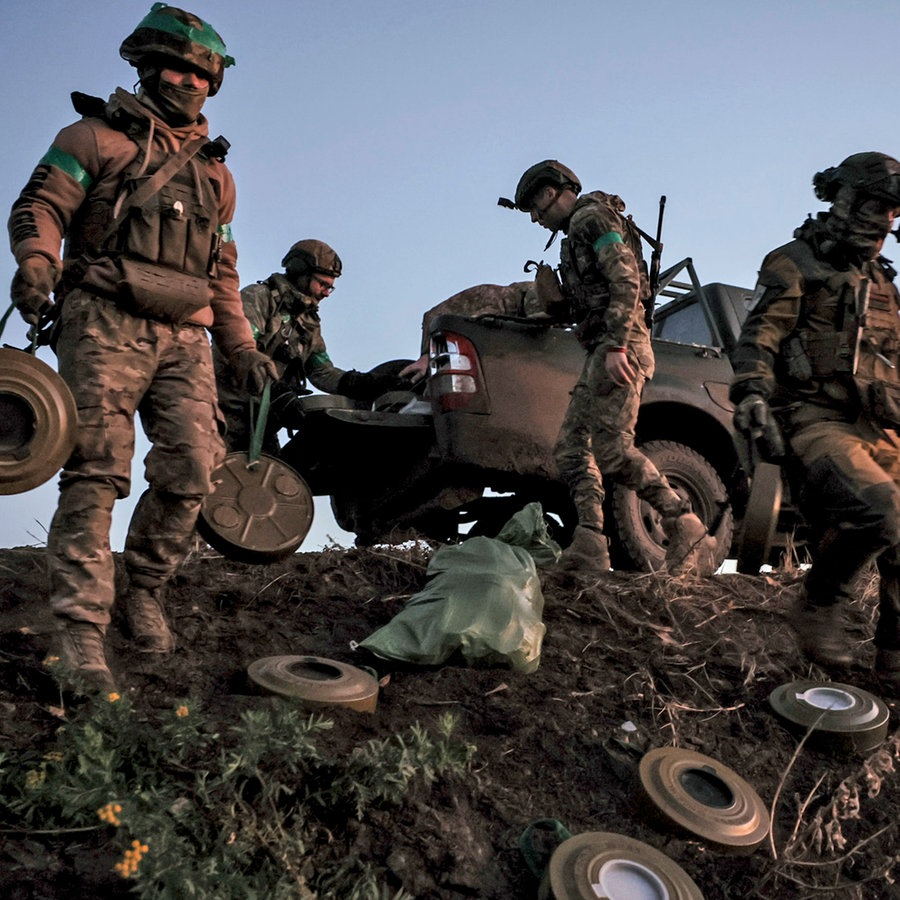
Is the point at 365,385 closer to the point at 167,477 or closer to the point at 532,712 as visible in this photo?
the point at 167,477

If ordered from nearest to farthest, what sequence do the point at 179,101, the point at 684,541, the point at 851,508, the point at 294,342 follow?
the point at 179,101, the point at 851,508, the point at 684,541, the point at 294,342

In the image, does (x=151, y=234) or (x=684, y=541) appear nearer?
(x=151, y=234)

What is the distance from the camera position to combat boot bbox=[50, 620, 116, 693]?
3.20 meters

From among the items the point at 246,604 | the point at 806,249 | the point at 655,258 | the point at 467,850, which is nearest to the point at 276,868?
the point at 467,850

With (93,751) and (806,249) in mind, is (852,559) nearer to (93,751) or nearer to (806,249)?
(806,249)

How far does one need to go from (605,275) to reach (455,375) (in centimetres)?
98

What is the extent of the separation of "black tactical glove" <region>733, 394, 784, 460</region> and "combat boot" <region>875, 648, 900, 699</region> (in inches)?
36.5

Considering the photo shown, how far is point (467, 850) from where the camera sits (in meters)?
2.79

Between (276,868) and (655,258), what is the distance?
485 cm

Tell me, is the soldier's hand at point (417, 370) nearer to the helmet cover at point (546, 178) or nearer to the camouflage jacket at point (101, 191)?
the helmet cover at point (546, 178)

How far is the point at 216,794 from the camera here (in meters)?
2.71

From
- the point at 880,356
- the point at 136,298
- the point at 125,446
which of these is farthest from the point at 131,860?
the point at 880,356

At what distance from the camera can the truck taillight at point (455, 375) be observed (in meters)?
5.67

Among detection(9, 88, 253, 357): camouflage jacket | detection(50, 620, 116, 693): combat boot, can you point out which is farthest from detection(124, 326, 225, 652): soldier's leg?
detection(50, 620, 116, 693): combat boot
